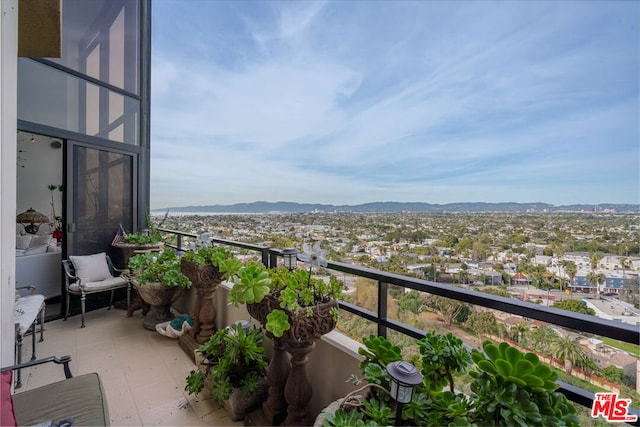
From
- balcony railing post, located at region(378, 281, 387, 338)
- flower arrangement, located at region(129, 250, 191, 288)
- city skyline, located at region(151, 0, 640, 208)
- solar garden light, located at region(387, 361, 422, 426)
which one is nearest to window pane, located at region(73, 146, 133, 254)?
city skyline, located at region(151, 0, 640, 208)

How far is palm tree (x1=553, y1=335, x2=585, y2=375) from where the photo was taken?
38.8 inches

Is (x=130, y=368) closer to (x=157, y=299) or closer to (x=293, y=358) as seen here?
(x=157, y=299)

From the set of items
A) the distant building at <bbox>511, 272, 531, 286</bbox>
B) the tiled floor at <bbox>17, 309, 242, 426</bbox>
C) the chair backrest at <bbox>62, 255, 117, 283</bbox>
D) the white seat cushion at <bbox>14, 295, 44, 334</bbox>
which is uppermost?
the distant building at <bbox>511, 272, 531, 286</bbox>

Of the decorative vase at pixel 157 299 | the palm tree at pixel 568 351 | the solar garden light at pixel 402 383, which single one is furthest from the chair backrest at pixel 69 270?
the palm tree at pixel 568 351

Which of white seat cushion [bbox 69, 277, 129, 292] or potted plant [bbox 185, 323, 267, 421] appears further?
white seat cushion [bbox 69, 277, 129, 292]

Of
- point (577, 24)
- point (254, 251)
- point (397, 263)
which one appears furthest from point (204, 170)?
point (577, 24)

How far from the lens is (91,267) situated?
3.39 m

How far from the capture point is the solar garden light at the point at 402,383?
0.83m

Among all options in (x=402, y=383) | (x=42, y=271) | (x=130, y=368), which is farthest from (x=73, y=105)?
(x=402, y=383)

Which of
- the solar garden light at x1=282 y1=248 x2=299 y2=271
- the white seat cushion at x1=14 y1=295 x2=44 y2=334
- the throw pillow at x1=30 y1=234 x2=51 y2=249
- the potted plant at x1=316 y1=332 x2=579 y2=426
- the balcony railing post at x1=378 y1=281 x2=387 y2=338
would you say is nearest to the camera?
the potted plant at x1=316 y1=332 x2=579 y2=426

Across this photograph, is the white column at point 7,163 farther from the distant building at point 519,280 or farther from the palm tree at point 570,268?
the palm tree at point 570,268

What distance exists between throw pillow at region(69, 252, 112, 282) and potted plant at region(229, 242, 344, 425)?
10.1 feet

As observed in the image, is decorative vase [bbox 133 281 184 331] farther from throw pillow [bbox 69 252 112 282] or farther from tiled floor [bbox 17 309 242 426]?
throw pillow [bbox 69 252 112 282]

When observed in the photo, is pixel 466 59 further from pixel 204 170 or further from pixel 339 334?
pixel 204 170
